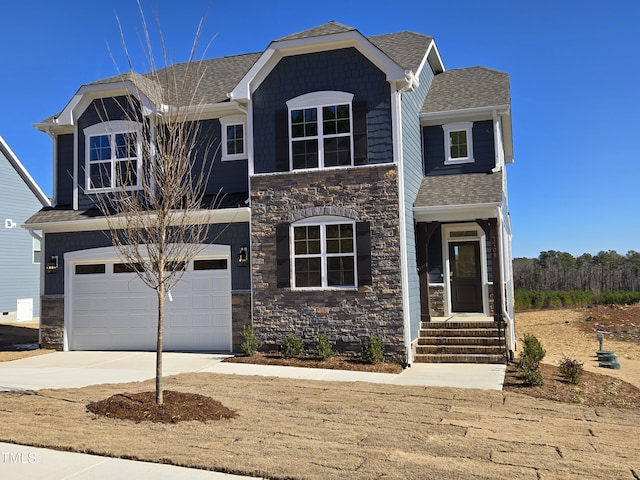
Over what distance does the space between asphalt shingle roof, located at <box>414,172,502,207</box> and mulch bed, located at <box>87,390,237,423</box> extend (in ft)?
24.8

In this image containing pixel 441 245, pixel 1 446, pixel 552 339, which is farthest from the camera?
pixel 552 339

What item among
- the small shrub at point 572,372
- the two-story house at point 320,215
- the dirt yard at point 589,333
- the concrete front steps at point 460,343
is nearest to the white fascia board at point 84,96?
the two-story house at point 320,215

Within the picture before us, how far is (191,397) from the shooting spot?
7.89 meters

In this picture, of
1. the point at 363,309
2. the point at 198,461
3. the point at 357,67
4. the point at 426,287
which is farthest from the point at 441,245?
the point at 198,461

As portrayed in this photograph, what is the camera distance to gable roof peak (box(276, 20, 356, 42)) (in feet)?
41.7

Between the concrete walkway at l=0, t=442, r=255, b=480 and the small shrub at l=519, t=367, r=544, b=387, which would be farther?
the small shrub at l=519, t=367, r=544, b=387

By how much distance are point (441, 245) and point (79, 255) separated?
9.45 metres

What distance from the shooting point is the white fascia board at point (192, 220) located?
1306 centimetres

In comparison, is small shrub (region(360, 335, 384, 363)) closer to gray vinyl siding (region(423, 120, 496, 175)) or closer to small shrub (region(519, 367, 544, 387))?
small shrub (region(519, 367, 544, 387))

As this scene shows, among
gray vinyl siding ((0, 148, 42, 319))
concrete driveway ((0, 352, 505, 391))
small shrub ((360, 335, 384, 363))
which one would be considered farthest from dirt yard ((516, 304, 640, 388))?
gray vinyl siding ((0, 148, 42, 319))

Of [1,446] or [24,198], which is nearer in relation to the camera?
[1,446]

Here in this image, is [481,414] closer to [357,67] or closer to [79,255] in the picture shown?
[357,67]

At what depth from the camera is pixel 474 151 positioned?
1466 centimetres

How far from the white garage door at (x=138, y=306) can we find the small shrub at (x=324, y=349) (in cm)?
256
